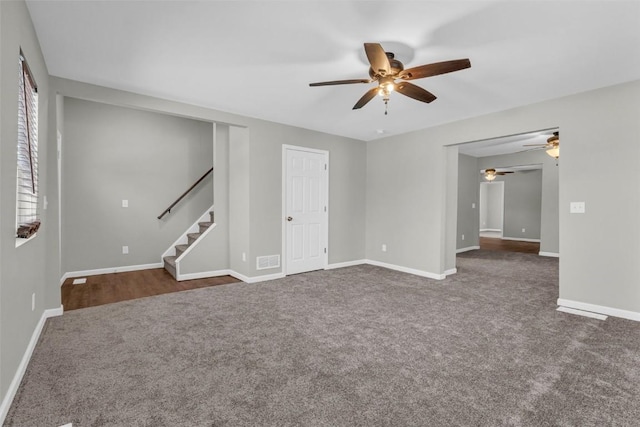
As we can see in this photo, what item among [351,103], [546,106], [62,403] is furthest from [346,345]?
[546,106]

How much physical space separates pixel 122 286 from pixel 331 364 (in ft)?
11.7

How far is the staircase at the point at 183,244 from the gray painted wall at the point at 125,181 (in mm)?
168

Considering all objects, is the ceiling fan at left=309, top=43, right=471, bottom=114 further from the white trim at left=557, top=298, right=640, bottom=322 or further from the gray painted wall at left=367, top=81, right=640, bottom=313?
the white trim at left=557, top=298, right=640, bottom=322

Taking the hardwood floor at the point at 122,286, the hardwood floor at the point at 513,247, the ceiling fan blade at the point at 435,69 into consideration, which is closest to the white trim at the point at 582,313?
the ceiling fan blade at the point at 435,69

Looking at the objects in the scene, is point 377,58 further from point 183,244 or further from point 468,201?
point 468,201

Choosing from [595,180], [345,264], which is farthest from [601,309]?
[345,264]

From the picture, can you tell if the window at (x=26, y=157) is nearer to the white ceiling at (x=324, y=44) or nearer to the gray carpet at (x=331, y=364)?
the white ceiling at (x=324, y=44)

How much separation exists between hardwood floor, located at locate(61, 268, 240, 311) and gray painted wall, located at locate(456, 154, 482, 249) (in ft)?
19.6

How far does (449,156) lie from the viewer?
202 inches

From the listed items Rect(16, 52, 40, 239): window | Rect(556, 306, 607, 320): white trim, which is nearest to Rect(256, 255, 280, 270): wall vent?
Rect(16, 52, 40, 239): window

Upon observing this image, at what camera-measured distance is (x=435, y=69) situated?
7.86ft

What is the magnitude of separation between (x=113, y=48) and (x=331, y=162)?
3.60 metres

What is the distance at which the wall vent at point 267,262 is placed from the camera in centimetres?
471

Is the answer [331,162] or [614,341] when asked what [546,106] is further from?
[331,162]
